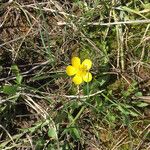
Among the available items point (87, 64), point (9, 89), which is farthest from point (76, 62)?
point (9, 89)

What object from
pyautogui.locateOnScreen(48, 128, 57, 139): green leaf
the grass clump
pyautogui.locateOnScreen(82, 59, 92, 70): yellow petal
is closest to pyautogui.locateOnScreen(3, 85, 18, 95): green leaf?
the grass clump

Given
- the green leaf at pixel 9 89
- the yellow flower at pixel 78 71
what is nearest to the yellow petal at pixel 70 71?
the yellow flower at pixel 78 71

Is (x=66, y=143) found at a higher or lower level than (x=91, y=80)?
lower

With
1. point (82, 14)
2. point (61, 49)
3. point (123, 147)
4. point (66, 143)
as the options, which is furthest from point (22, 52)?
point (123, 147)

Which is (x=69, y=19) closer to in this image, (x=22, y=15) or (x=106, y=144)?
(x=22, y=15)

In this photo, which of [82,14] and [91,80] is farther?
[82,14]

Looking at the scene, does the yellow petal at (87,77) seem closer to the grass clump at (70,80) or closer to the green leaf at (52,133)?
the grass clump at (70,80)

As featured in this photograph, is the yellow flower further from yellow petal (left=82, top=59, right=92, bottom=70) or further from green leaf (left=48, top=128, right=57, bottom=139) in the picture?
green leaf (left=48, top=128, right=57, bottom=139)

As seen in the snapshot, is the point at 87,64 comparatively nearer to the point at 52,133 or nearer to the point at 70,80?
the point at 70,80
